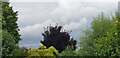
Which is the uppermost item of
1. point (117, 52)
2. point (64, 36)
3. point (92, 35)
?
point (64, 36)

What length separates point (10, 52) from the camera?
122 feet

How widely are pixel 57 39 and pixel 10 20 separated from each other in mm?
11527

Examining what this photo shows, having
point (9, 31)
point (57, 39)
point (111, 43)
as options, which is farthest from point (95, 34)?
point (57, 39)

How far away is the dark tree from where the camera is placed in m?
53.0

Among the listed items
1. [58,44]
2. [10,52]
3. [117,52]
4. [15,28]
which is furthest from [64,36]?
[117,52]

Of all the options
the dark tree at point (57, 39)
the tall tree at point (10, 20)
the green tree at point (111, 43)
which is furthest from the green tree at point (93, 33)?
the dark tree at point (57, 39)

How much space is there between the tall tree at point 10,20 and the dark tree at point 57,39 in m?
9.32

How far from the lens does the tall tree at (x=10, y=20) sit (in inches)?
1655

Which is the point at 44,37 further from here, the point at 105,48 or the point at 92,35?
the point at 105,48

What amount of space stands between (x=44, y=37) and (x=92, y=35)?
16247mm

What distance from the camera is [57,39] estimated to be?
53.1m

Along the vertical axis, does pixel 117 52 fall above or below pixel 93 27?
below

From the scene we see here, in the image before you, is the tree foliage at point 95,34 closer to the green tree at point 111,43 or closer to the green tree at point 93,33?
the green tree at point 93,33

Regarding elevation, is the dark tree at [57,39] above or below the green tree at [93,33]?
above
